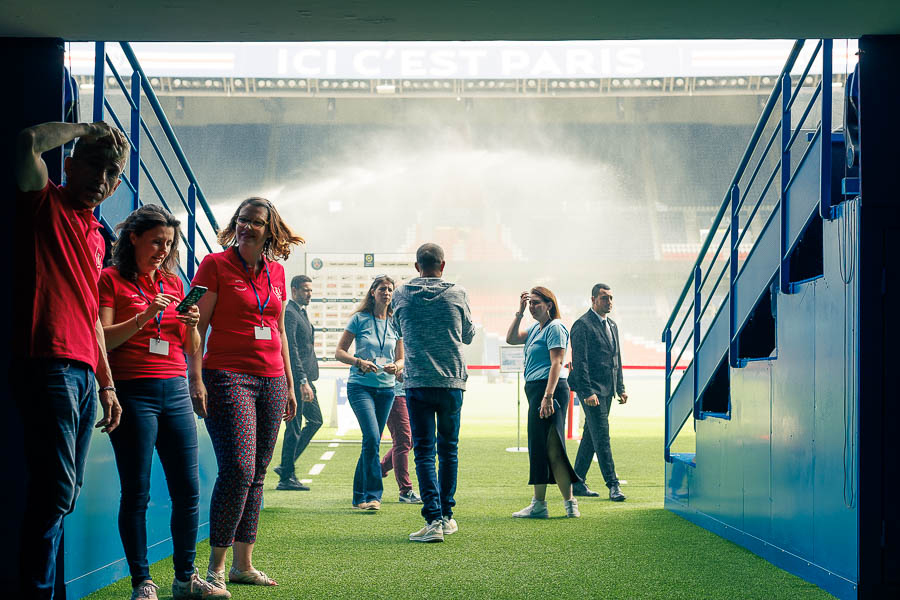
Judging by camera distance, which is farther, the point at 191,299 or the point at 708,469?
the point at 708,469

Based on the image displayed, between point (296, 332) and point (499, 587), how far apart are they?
3.54 meters

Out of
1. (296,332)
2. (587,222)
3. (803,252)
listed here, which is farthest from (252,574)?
(587,222)

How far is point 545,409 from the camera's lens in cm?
538

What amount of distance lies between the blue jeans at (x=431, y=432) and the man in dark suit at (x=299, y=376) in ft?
6.92

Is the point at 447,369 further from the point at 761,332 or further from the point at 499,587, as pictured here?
the point at 761,332

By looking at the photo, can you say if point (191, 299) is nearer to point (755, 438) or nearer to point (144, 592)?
point (144, 592)

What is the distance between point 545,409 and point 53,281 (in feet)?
11.1

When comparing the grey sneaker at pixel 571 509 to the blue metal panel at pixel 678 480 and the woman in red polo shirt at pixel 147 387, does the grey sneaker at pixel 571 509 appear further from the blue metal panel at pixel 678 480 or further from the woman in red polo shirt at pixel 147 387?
the woman in red polo shirt at pixel 147 387

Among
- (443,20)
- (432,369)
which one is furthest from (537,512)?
(443,20)

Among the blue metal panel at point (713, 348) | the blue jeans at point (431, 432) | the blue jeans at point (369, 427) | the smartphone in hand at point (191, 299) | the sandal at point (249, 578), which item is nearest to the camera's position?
the smartphone in hand at point (191, 299)

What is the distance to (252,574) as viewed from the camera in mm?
3531

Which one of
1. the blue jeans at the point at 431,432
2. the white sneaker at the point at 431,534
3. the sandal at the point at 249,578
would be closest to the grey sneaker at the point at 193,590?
the sandal at the point at 249,578

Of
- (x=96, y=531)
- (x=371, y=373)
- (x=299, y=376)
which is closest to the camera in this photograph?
(x=96, y=531)

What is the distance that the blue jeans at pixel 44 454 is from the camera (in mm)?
2396
